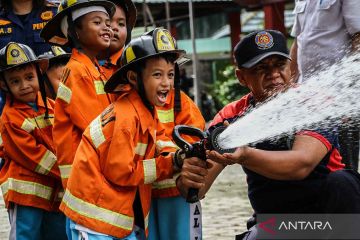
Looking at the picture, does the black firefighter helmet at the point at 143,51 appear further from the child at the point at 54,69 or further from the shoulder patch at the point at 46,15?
the shoulder patch at the point at 46,15

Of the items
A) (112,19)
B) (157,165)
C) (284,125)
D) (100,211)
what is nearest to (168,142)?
(157,165)

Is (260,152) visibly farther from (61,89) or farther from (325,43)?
(325,43)

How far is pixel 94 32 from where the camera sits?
13.9 ft

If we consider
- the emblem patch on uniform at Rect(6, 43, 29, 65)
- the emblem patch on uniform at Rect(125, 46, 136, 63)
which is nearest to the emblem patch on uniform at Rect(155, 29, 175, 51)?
the emblem patch on uniform at Rect(125, 46, 136, 63)

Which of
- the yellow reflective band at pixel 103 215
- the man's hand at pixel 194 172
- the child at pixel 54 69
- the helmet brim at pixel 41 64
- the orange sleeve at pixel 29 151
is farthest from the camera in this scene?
the child at pixel 54 69

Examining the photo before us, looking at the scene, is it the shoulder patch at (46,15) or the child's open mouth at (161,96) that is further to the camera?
the shoulder patch at (46,15)

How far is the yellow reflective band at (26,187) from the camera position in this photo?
4602mm

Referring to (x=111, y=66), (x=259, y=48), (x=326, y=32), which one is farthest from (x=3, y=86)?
(x=326, y=32)

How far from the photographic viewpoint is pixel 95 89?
161 inches

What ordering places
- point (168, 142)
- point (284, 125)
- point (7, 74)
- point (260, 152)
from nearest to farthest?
point (260, 152) < point (284, 125) < point (168, 142) < point (7, 74)

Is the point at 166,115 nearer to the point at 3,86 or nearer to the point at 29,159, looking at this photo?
the point at 29,159

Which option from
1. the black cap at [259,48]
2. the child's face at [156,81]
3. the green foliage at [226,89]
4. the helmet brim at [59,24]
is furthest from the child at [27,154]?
the green foliage at [226,89]

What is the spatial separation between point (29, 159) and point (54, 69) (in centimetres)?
87

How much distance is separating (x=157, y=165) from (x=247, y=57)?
0.66 meters
